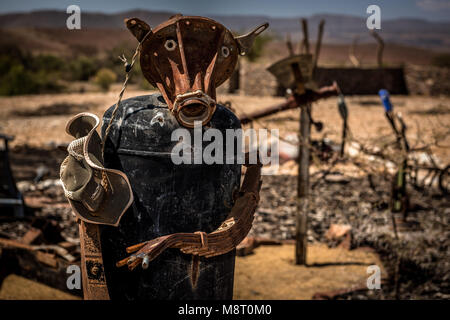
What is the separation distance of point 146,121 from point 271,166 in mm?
6205

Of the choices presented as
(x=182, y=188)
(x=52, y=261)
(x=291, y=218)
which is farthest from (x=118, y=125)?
(x=291, y=218)

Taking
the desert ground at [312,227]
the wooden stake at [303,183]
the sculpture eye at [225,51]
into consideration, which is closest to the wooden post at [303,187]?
the wooden stake at [303,183]

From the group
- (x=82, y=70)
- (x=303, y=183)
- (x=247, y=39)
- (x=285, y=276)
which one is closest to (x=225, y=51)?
(x=247, y=39)

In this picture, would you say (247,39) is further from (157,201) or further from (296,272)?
(296,272)

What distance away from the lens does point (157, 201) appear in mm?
2020

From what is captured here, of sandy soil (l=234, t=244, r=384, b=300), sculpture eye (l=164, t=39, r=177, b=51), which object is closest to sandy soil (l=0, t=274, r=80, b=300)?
sandy soil (l=234, t=244, r=384, b=300)

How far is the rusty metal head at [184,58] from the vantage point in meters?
1.87

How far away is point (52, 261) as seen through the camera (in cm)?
398

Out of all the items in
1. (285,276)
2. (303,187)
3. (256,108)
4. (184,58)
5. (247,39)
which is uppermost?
(247,39)

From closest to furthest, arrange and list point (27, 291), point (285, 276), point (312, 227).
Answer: point (27, 291)
point (285, 276)
point (312, 227)

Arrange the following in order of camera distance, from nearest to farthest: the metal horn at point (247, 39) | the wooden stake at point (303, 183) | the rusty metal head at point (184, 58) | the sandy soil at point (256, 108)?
the rusty metal head at point (184, 58), the metal horn at point (247, 39), the wooden stake at point (303, 183), the sandy soil at point (256, 108)

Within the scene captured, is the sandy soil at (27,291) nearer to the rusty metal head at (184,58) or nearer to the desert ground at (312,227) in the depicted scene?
the desert ground at (312,227)

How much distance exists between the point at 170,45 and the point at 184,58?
0.11m

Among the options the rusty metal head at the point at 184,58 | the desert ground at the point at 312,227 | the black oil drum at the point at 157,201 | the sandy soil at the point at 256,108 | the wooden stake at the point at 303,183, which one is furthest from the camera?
the sandy soil at the point at 256,108
